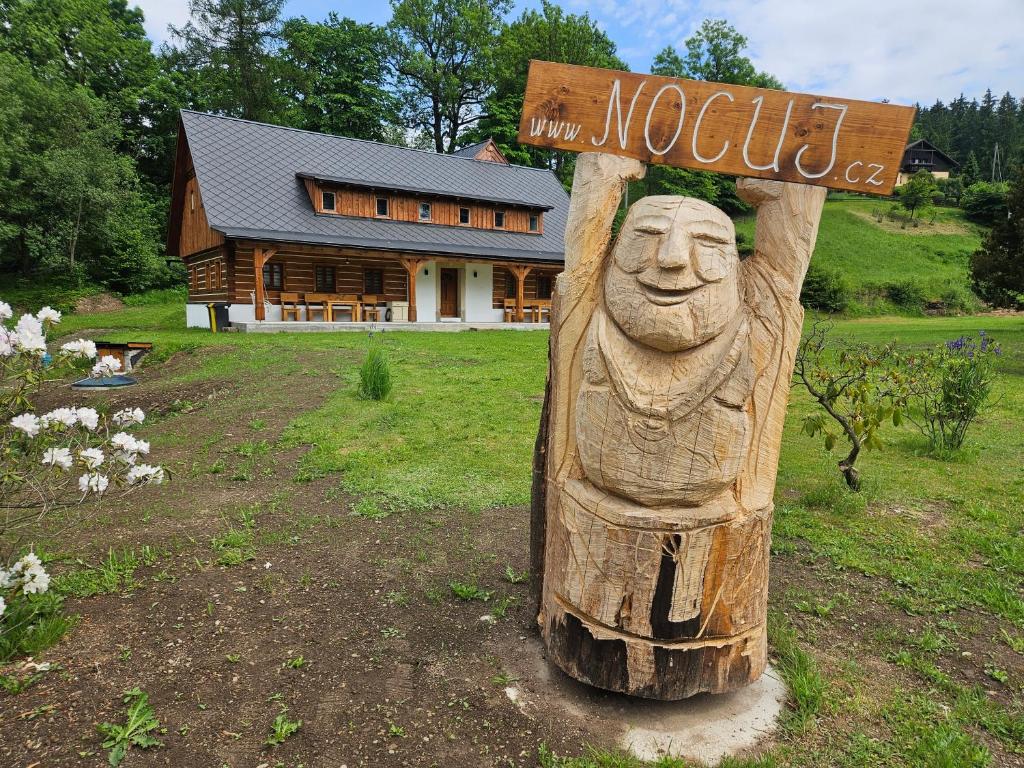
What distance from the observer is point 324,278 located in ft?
60.3

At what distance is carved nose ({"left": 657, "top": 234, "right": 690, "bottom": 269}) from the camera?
213 centimetres

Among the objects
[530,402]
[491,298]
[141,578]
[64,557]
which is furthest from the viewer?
[491,298]

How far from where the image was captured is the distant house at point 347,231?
16.6 m

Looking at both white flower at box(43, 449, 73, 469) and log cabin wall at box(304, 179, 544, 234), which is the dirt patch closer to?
log cabin wall at box(304, 179, 544, 234)

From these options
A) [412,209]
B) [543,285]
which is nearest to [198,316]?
[412,209]

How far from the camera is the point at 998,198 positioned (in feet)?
130

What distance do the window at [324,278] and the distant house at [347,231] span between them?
0.14ft

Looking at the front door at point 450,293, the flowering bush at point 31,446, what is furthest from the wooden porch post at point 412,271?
the flowering bush at point 31,446

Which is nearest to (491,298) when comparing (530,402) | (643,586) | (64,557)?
(530,402)

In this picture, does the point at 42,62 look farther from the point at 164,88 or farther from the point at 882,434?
the point at 882,434

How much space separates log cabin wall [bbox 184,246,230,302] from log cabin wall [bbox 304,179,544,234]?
3.18 metres

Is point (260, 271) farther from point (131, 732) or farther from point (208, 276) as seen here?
point (131, 732)

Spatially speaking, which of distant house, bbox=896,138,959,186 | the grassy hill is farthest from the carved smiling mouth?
distant house, bbox=896,138,959,186

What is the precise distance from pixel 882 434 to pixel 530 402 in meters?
4.30
